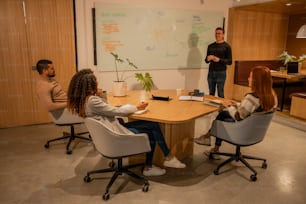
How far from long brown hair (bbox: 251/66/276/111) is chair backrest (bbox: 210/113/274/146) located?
11cm

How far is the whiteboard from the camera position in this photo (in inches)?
175

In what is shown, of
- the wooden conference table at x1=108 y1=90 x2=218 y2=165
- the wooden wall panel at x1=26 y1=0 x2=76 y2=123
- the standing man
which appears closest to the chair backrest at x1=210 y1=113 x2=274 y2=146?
the wooden conference table at x1=108 y1=90 x2=218 y2=165

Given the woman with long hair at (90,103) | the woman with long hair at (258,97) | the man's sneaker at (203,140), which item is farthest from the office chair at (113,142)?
the man's sneaker at (203,140)

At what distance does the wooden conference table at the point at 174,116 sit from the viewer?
2358 millimetres

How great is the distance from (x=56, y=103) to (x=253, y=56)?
4.82 meters

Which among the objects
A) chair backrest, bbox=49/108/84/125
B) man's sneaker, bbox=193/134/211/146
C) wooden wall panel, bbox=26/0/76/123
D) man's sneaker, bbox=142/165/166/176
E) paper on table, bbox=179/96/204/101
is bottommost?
man's sneaker, bbox=142/165/166/176

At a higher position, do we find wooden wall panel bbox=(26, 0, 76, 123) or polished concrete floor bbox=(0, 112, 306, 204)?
wooden wall panel bbox=(26, 0, 76, 123)

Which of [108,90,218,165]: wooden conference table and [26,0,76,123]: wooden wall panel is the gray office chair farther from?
[26,0,76,123]: wooden wall panel

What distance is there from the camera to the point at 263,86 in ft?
8.09

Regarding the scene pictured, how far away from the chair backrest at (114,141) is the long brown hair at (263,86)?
1151 millimetres

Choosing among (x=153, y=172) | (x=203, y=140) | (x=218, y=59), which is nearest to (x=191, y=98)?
(x=203, y=140)

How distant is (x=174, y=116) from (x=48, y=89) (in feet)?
5.21

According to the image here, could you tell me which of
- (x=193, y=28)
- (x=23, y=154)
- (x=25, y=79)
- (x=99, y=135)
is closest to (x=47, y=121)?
(x=25, y=79)

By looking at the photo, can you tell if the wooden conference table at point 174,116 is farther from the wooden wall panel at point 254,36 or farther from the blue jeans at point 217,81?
the wooden wall panel at point 254,36
